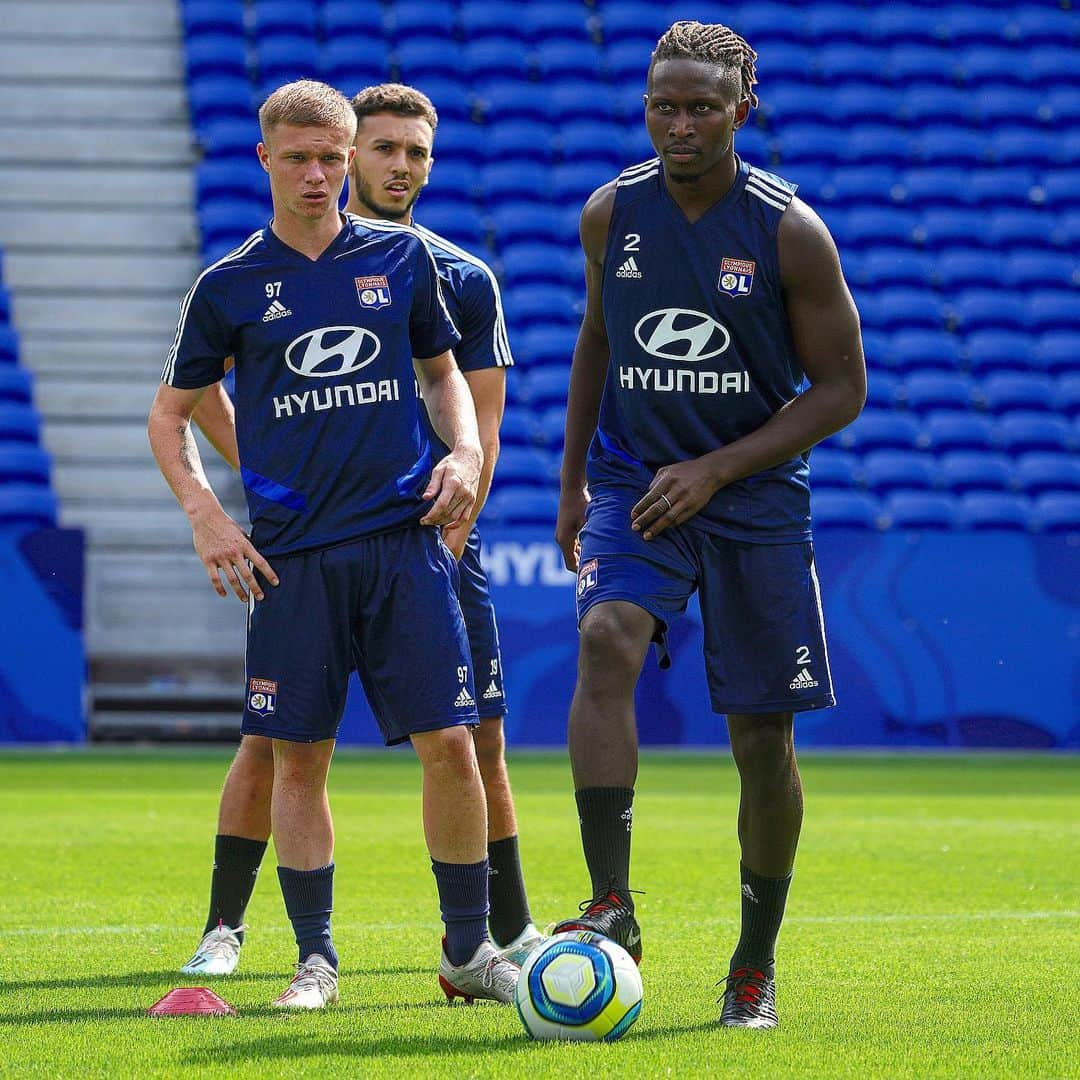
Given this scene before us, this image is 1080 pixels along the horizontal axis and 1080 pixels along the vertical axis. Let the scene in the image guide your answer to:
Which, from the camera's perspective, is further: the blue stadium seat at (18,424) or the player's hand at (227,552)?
the blue stadium seat at (18,424)

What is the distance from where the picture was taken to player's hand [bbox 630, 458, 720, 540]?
4094mm

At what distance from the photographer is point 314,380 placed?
4336mm

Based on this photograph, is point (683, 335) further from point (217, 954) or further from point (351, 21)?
point (351, 21)

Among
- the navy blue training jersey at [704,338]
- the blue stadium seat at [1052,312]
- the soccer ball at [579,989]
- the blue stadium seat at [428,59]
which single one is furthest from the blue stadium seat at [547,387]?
the soccer ball at [579,989]

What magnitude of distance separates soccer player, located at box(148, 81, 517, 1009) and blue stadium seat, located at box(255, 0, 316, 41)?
50.8 feet

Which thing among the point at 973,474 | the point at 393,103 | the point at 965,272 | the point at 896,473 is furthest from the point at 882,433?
the point at 393,103

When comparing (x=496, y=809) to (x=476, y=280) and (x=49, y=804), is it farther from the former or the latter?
(x=49, y=804)

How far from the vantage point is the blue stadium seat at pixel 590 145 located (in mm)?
18734

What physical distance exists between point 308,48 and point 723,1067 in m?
16.7

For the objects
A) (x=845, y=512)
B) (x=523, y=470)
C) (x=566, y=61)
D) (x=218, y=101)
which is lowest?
(x=845, y=512)

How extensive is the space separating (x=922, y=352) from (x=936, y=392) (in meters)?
0.56

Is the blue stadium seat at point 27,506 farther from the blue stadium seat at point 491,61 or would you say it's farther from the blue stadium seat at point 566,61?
the blue stadium seat at point 566,61

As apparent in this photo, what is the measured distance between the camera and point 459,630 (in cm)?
439

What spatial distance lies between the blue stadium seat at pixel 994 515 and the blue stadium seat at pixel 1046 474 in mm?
569
